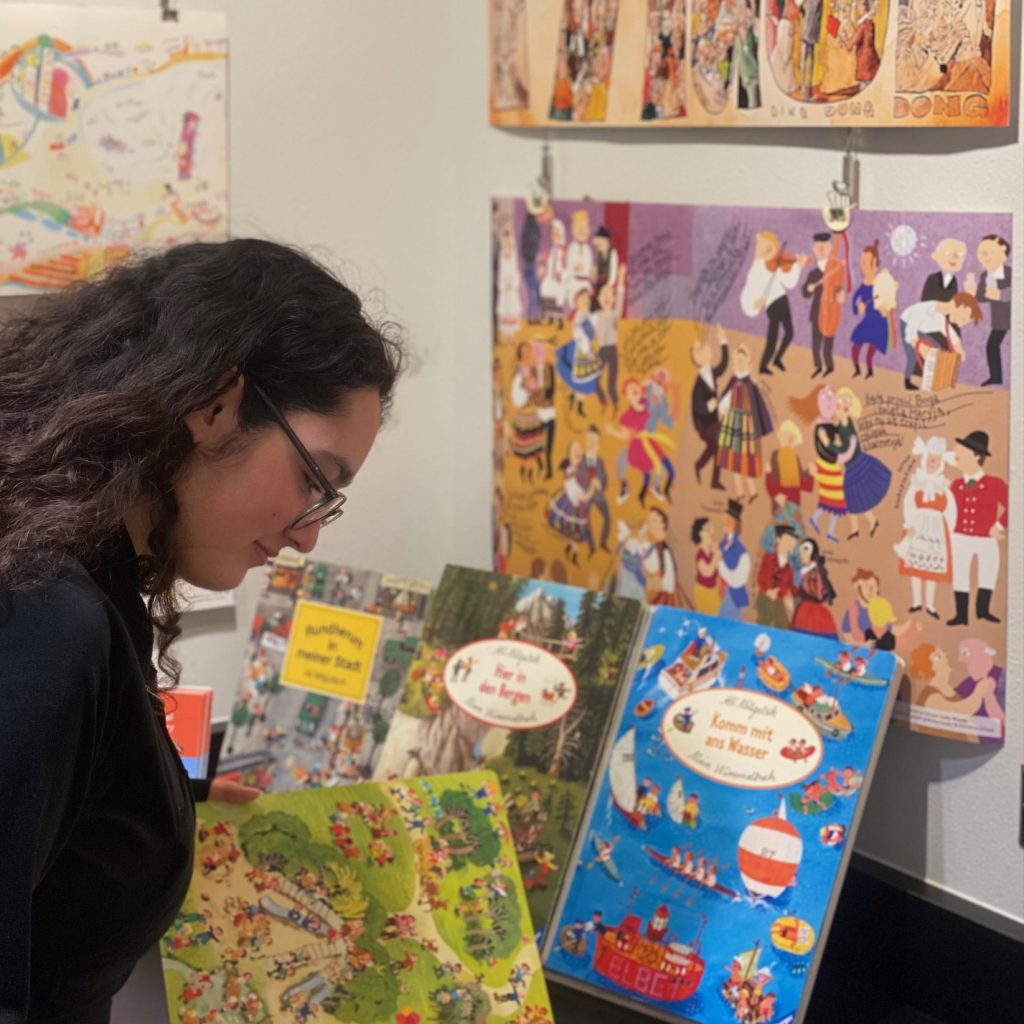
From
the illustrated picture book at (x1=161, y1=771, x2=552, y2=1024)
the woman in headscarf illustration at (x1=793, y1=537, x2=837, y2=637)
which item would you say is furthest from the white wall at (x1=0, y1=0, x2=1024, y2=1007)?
the illustrated picture book at (x1=161, y1=771, x2=552, y2=1024)

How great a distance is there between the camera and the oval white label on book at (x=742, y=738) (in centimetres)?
142

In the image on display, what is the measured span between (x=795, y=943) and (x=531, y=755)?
0.37 meters

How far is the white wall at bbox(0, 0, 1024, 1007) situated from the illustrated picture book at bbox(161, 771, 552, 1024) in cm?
48

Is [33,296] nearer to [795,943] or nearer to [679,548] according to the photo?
[679,548]

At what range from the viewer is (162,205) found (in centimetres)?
182

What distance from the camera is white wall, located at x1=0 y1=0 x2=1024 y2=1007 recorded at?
5.11 ft

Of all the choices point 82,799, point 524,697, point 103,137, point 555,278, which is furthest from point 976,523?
point 103,137

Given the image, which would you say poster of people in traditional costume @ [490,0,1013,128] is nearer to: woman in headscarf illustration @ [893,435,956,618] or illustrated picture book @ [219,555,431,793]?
woman in headscarf illustration @ [893,435,956,618]

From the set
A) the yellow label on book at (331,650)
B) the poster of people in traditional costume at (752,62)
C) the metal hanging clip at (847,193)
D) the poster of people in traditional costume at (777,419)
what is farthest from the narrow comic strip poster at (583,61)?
the yellow label on book at (331,650)

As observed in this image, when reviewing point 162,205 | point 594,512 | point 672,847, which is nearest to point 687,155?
point 594,512

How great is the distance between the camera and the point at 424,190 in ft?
6.72

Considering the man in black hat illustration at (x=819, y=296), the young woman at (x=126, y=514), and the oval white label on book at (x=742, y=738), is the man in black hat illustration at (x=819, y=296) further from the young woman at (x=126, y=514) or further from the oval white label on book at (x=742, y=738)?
the young woman at (x=126, y=514)

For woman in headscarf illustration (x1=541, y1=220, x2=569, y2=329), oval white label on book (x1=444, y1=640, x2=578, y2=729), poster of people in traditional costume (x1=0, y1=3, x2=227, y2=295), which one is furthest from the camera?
woman in headscarf illustration (x1=541, y1=220, x2=569, y2=329)

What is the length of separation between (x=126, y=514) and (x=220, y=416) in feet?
0.31
